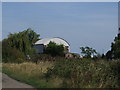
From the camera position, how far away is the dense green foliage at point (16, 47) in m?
51.9

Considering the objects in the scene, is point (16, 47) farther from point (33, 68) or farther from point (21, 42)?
point (33, 68)

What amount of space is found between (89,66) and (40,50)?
82.4 metres

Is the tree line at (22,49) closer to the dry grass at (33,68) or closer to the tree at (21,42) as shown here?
the tree at (21,42)

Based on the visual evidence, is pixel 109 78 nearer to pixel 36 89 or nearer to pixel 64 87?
pixel 64 87

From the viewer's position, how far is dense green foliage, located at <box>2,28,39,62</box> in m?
51.9

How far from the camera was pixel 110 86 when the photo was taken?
15.0 metres

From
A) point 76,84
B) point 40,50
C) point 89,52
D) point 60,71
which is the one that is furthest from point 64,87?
point 40,50

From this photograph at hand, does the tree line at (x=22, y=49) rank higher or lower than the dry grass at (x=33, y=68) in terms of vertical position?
higher

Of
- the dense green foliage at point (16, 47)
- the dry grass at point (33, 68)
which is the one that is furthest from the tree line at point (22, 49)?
the dry grass at point (33, 68)

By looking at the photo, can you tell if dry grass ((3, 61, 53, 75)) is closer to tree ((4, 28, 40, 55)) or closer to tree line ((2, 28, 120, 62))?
tree line ((2, 28, 120, 62))

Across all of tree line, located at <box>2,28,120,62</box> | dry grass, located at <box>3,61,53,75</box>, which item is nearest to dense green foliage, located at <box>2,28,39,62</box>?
tree line, located at <box>2,28,120,62</box>

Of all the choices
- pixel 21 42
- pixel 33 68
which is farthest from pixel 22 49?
pixel 33 68

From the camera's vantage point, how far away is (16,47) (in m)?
62.4

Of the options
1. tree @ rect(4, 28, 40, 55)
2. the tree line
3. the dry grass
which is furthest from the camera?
tree @ rect(4, 28, 40, 55)
